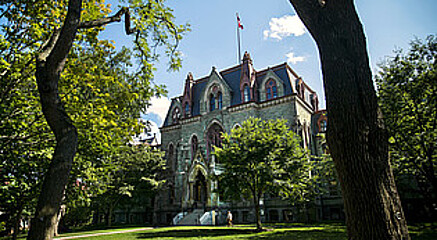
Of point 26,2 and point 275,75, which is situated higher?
point 275,75

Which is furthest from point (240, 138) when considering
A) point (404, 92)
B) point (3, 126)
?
point (3, 126)

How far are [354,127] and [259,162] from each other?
50.6 feet

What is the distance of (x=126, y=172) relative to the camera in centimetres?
3155

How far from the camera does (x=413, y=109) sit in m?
14.9

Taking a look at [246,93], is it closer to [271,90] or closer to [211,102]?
[271,90]

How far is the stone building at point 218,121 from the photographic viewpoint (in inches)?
1138

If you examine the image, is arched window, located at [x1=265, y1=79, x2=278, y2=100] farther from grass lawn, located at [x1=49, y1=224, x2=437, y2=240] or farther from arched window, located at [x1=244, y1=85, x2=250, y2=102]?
grass lawn, located at [x1=49, y1=224, x2=437, y2=240]

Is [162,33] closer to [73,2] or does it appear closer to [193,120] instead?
[73,2]

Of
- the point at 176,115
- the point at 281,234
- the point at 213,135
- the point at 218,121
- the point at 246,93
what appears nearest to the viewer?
the point at 281,234

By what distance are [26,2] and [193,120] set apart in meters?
28.9

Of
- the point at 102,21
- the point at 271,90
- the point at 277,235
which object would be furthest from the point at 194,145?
Result: the point at 102,21

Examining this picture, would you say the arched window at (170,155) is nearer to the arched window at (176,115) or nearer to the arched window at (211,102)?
the arched window at (176,115)

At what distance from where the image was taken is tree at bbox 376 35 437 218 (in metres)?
14.6

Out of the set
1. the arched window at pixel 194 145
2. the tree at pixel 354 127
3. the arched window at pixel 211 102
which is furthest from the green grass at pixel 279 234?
the arched window at pixel 211 102
